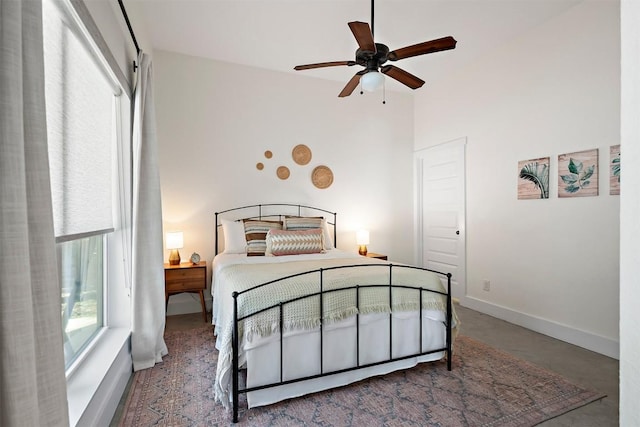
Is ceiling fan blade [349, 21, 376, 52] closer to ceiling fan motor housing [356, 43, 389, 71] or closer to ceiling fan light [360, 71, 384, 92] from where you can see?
ceiling fan motor housing [356, 43, 389, 71]

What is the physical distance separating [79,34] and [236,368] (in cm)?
194

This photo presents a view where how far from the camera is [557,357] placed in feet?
8.56

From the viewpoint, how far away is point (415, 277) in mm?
2334

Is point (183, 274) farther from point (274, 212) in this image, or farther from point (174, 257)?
point (274, 212)

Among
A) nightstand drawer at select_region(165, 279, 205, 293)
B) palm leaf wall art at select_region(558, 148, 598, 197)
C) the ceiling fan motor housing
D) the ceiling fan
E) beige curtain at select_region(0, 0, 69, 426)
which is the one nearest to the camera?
beige curtain at select_region(0, 0, 69, 426)

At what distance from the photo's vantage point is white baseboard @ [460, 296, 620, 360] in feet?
8.61

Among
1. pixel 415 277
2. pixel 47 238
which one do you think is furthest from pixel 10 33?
pixel 415 277

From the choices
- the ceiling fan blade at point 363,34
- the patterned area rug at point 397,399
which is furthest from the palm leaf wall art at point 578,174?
the ceiling fan blade at point 363,34

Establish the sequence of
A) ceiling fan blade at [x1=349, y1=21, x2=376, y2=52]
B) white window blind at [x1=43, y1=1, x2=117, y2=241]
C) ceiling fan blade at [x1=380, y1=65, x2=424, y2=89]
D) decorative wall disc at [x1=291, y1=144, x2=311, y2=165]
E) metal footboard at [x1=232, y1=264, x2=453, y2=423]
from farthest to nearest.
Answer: decorative wall disc at [x1=291, y1=144, x2=311, y2=165]
ceiling fan blade at [x1=380, y1=65, x2=424, y2=89]
ceiling fan blade at [x1=349, y1=21, x2=376, y2=52]
metal footboard at [x1=232, y1=264, x2=453, y2=423]
white window blind at [x1=43, y1=1, x2=117, y2=241]

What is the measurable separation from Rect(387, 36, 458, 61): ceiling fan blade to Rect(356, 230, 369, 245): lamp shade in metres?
2.50

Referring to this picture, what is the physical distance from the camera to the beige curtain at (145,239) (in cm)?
234

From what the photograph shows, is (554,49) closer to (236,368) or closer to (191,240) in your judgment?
(236,368)

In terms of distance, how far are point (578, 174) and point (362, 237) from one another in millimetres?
2377

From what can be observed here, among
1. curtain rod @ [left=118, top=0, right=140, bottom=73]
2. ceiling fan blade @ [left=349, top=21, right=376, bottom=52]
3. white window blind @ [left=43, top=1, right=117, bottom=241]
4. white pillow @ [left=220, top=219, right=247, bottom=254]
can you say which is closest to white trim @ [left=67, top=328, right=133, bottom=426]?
white window blind @ [left=43, top=1, right=117, bottom=241]
